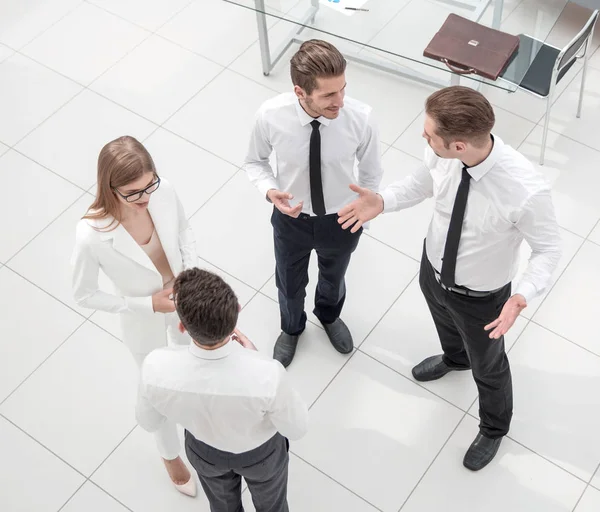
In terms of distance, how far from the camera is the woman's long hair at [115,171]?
253 cm

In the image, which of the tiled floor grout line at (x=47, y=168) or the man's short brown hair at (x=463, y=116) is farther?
the tiled floor grout line at (x=47, y=168)

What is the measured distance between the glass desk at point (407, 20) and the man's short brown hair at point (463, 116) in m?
1.23

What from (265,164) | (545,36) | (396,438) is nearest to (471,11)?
(545,36)

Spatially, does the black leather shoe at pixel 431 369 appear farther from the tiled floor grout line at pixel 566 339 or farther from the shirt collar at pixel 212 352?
the shirt collar at pixel 212 352

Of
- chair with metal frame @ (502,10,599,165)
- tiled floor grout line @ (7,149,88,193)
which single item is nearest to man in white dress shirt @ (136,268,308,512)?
tiled floor grout line @ (7,149,88,193)

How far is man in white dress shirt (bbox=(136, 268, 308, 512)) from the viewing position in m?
2.16

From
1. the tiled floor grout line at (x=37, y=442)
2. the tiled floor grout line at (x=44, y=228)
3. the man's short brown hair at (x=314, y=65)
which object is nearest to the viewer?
the man's short brown hair at (x=314, y=65)

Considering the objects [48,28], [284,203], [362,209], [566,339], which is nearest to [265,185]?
[284,203]

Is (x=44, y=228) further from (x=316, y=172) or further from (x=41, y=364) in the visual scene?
(x=316, y=172)

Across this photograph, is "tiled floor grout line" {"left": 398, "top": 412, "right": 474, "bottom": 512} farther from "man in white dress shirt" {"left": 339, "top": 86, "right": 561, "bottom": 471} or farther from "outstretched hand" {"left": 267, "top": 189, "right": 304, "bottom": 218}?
"outstretched hand" {"left": 267, "top": 189, "right": 304, "bottom": 218}

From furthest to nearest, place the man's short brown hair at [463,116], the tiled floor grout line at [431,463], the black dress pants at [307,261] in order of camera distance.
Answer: the tiled floor grout line at [431,463] → the black dress pants at [307,261] → the man's short brown hair at [463,116]

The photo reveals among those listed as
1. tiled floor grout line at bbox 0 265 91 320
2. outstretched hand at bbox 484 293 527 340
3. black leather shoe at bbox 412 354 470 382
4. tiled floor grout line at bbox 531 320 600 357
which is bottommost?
tiled floor grout line at bbox 0 265 91 320

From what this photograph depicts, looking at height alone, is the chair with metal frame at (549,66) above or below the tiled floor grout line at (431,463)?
above

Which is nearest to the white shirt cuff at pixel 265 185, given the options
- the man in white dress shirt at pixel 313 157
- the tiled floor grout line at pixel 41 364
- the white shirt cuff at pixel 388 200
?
the man in white dress shirt at pixel 313 157
